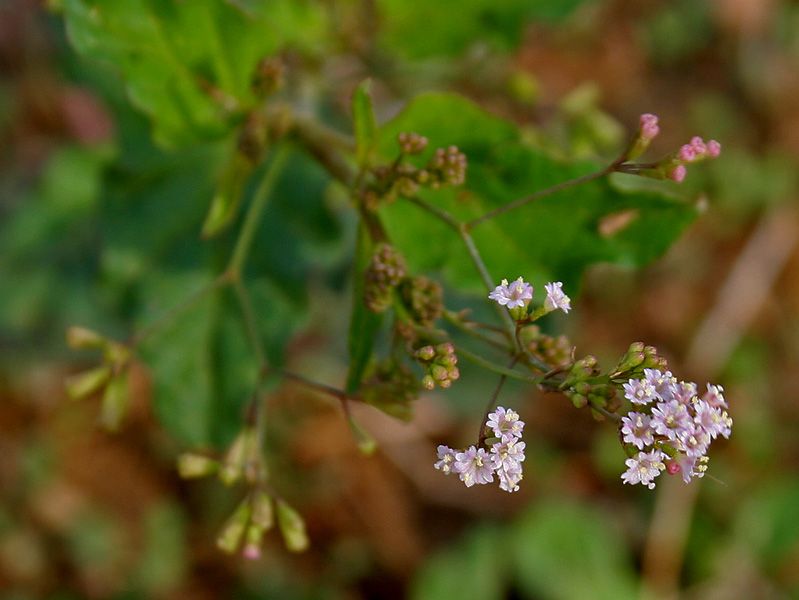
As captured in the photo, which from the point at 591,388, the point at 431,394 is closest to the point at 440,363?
the point at 591,388

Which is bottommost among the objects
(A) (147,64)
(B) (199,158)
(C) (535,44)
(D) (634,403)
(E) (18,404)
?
(E) (18,404)

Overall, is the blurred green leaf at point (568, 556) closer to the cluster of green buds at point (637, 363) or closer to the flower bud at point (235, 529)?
the flower bud at point (235, 529)

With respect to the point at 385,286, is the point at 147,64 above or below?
above

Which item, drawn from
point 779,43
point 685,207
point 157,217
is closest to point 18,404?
point 157,217

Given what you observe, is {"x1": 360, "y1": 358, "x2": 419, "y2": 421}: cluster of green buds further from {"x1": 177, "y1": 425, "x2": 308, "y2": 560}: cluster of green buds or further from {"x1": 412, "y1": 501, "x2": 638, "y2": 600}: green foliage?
{"x1": 412, "y1": 501, "x2": 638, "y2": 600}: green foliage

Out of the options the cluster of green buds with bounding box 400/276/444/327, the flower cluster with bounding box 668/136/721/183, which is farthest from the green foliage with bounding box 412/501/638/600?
the flower cluster with bounding box 668/136/721/183

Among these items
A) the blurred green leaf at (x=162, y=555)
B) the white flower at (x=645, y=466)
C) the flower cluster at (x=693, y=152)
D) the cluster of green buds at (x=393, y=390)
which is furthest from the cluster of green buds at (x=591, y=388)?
the blurred green leaf at (x=162, y=555)

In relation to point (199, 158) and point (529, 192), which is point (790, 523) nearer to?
point (529, 192)
